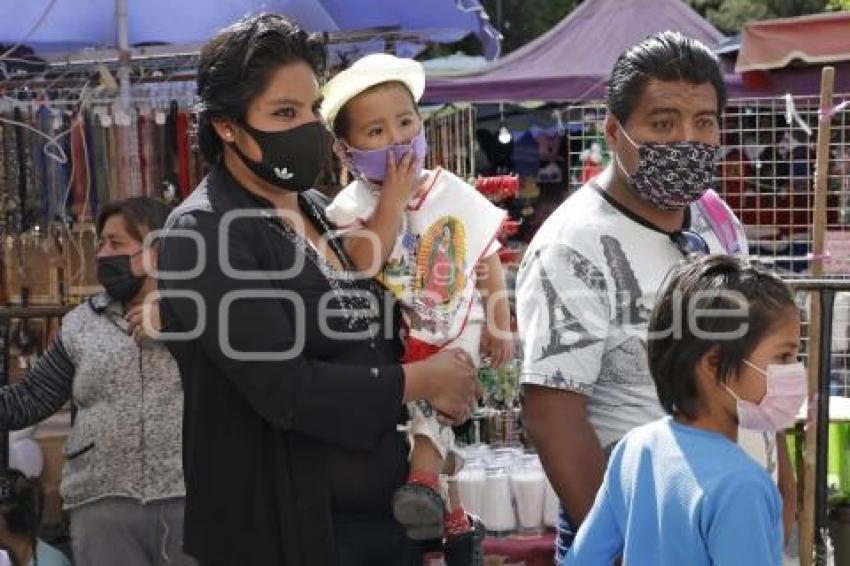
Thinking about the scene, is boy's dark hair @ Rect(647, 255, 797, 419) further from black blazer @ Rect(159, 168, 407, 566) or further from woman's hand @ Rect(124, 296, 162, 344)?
woman's hand @ Rect(124, 296, 162, 344)

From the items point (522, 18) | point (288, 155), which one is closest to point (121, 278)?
point (288, 155)

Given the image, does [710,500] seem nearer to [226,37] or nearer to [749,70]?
[226,37]

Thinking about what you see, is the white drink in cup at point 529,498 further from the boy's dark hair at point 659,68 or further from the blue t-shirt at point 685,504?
the blue t-shirt at point 685,504

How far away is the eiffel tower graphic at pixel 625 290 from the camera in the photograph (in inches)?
114

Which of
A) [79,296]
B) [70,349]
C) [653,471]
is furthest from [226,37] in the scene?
[79,296]

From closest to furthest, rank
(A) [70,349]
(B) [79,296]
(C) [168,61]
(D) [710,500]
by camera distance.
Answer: (D) [710,500] → (A) [70,349] → (B) [79,296] → (C) [168,61]

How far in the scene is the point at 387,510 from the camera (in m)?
2.82

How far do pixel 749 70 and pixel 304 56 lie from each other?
710cm

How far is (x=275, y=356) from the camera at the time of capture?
8.52 ft

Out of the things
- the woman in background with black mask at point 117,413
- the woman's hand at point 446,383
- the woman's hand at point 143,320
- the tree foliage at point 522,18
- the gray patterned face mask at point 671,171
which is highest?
the tree foliage at point 522,18

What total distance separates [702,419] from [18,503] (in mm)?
3604

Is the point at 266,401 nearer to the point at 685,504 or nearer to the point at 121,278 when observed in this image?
the point at 685,504

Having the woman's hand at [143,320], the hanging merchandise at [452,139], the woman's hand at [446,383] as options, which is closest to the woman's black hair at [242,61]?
the woman's hand at [446,383]

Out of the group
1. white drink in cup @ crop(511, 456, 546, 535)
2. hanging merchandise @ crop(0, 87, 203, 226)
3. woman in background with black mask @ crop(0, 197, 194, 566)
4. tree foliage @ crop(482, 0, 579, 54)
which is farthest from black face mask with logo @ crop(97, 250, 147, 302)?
tree foliage @ crop(482, 0, 579, 54)
